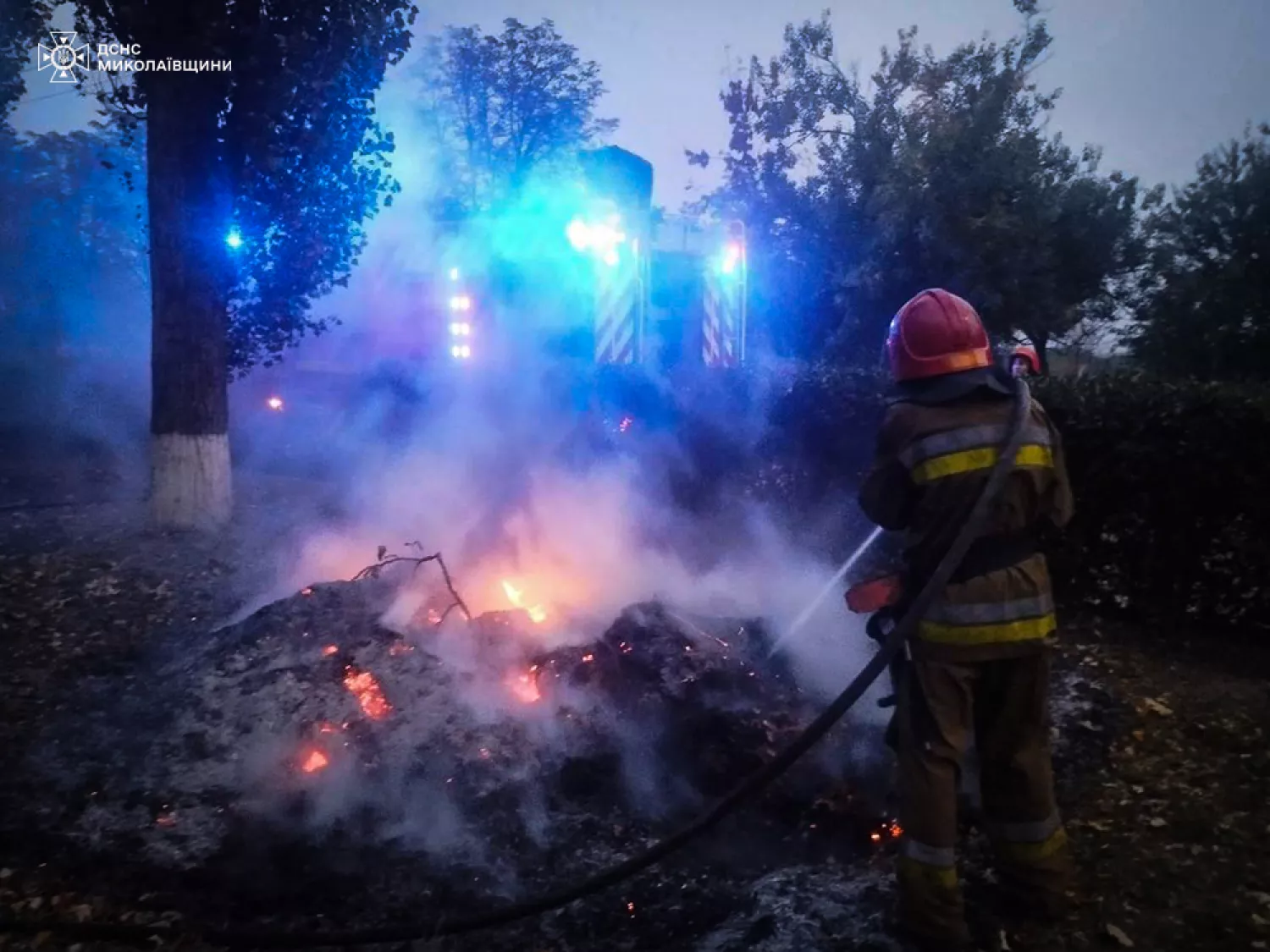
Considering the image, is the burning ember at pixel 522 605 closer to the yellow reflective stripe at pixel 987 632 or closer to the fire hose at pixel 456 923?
the fire hose at pixel 456 923

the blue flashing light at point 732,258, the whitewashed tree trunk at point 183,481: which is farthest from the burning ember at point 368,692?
the blue flashing light at point 732,258

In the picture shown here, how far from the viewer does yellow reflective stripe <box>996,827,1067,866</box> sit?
2975 millimetres

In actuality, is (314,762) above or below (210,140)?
below

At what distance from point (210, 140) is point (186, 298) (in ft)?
4.90

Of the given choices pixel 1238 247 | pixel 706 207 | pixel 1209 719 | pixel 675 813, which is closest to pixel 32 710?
pixel 675 813

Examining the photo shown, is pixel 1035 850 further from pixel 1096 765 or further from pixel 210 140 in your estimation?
pixel 210 140

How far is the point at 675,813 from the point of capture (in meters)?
4.03

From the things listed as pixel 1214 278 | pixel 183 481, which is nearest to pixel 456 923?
pixel 183 481

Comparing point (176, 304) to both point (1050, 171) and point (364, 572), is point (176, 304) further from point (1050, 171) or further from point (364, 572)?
point (1050, 171)

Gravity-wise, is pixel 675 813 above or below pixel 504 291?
below

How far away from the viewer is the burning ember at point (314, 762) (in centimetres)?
429

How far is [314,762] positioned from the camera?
4.33 meters

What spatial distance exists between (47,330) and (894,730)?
75.0 feet

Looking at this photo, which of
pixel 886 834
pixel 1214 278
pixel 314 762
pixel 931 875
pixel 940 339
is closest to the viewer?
pixel 931 875
